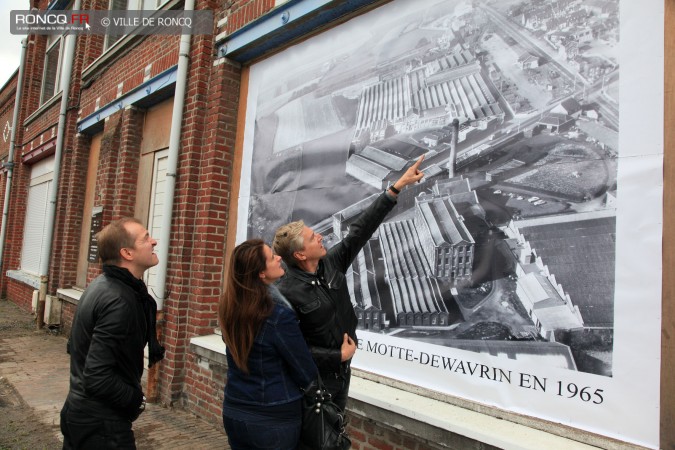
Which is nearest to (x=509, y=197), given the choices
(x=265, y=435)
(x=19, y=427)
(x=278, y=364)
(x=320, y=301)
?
(x=320, y=301)

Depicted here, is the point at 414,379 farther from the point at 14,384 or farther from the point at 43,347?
the point at 43,347

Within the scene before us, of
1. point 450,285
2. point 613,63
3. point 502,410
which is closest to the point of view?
point 613,63

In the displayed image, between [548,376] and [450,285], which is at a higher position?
[450,285]

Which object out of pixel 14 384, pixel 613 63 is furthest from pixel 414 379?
pixel 14 384

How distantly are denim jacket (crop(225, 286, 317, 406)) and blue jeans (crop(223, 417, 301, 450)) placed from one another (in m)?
0.10

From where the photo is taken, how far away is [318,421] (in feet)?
6.90

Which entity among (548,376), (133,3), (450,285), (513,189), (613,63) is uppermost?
(133,3)

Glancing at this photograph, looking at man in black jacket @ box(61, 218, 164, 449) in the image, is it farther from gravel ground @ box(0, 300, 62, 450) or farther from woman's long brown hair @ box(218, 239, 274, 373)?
gravel ground @ box(0, 300, 62, 450)

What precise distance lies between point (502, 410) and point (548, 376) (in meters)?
0.35

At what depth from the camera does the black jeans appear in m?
2.30

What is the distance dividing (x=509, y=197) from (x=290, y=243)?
1.37m

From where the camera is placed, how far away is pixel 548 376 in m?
2.50

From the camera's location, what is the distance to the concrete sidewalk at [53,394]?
167 inches

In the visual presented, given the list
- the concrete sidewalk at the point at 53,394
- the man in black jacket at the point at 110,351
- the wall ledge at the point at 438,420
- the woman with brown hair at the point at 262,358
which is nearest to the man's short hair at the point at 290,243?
the woman with brown hair at the point at 262,358
